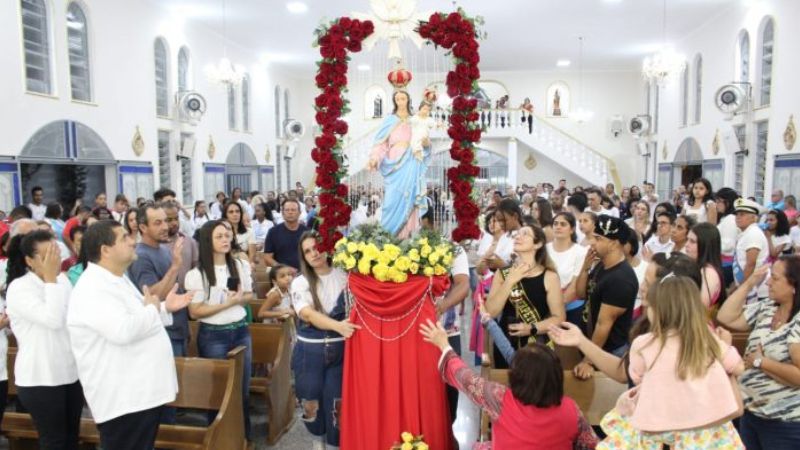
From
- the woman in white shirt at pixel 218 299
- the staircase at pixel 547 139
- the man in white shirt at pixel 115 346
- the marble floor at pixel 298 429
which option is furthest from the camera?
the staircase at pixel 547 139

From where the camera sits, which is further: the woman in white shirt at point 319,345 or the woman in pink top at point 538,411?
the woman in white shirt at point 319,345

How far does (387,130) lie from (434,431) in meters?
1.73

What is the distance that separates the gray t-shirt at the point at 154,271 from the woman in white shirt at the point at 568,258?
2580 mm

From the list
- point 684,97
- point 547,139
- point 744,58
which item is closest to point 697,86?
point 684,97

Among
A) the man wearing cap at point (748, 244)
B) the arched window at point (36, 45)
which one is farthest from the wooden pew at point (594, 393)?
the arched window at point (36, 45)

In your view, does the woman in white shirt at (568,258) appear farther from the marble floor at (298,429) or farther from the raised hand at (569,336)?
the raised hand at (569,336)

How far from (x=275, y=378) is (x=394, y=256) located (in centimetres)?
164

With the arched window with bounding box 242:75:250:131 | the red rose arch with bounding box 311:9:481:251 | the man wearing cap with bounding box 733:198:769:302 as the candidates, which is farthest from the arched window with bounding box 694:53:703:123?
the red rose arch with bounding box 311:9:481:251

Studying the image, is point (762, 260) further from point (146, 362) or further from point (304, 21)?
point (304, 21)

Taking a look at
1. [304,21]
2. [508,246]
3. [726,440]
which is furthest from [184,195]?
[726,440]

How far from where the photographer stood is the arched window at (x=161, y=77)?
1201 centimetres

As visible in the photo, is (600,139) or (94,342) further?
(600,139)

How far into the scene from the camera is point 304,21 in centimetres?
1309

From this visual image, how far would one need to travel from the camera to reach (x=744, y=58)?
1162 centimetres
